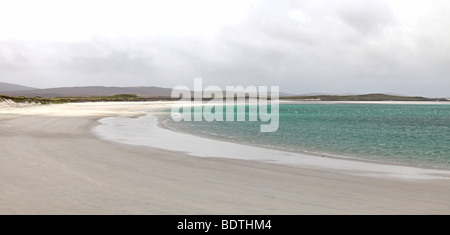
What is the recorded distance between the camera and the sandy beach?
22.3ft

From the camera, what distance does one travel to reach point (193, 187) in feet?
28.0

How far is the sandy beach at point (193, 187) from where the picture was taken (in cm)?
679
